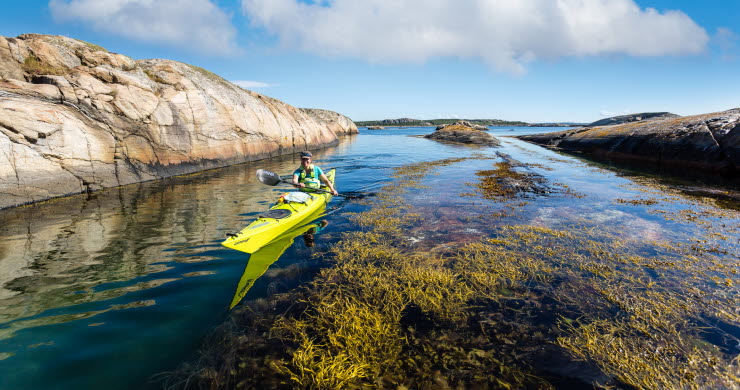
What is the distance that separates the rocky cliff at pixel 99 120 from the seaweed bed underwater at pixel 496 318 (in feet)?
45.9

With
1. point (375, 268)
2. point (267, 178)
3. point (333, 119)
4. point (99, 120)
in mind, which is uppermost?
point (333, 119)

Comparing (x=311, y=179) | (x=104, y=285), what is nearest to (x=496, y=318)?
(x=104, y=285)

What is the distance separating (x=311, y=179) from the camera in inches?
487

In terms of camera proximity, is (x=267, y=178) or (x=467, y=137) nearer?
(x=267, y=178)

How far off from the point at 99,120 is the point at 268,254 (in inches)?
589

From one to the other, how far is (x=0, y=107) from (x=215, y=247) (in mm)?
12012

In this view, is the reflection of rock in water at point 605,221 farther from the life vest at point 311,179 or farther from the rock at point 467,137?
the rock at point 467,137

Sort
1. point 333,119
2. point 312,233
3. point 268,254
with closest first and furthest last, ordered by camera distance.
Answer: point 268,254 → point 312,233 → point 333,119

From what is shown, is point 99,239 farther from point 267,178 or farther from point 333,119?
point 333,119

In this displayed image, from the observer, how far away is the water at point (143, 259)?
419 centimetres

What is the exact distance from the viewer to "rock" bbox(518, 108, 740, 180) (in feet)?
59.2

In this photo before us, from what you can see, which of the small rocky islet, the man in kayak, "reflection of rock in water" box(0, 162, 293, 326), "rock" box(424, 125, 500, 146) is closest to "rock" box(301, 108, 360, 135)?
"rock" box(424, 125, 500, 146)

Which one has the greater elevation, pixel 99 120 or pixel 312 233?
pixel 99 120

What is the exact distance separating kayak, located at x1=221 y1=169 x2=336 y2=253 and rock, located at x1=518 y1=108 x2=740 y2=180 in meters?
26.0
